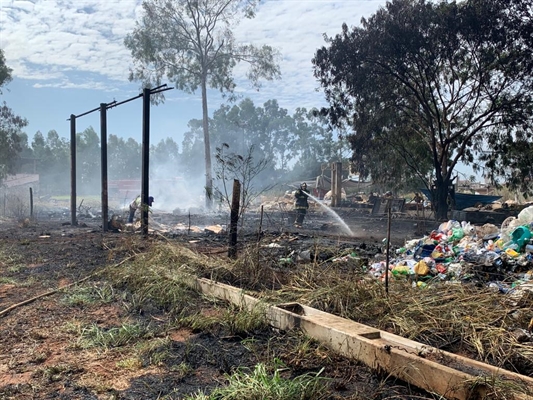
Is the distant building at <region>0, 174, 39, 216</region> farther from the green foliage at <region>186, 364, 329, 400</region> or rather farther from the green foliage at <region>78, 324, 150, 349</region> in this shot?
the green foliage at <region>186, 364, 329, 400</region>

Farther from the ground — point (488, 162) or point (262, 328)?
point (488, 162)

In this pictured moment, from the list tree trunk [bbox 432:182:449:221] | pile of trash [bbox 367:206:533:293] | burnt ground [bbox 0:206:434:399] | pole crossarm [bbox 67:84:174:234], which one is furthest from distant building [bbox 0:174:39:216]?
pile of trash [bbox 367:206:533:293]

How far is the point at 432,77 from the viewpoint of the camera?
19.6 metres

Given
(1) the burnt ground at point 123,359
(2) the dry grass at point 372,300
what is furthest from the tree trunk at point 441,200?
(1) the burnt ground at point 123,359

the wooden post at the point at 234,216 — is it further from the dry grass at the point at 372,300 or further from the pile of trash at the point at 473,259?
the pile of trash at the point at 473,259

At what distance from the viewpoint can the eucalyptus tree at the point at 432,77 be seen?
A: 17531 millimetres

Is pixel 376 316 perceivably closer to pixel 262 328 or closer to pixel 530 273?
pixel 262 328

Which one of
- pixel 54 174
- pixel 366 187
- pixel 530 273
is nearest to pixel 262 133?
→ pixel 54 174

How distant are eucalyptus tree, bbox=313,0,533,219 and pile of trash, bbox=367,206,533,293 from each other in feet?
37.6

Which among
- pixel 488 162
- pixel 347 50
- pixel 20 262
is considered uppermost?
pixel 347 50

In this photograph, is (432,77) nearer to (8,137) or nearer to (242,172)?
(242,172)

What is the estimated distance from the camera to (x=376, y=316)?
4.66 metres

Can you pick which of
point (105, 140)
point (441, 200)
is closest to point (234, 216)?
point (105, 140)

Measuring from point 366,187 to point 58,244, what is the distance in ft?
95.9
